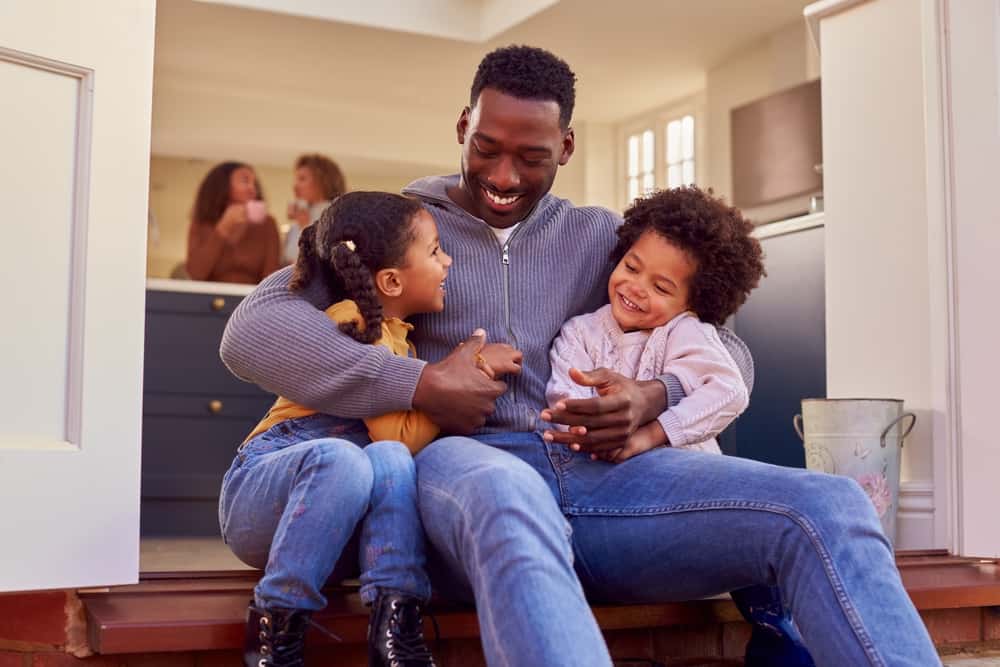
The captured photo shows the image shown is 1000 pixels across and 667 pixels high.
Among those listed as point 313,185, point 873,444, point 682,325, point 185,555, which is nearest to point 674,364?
point 682,325

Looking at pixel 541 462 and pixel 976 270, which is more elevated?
pixel 976 270

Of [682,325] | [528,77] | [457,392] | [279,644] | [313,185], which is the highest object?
[313,185]

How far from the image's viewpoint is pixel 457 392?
168 centimetres

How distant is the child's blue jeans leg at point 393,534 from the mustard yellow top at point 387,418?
12 cm

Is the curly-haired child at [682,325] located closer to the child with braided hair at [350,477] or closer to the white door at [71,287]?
the child with braided hair at [350,477]

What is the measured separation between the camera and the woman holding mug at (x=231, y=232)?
6.21m

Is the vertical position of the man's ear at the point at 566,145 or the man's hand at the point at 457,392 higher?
the man's ear at the point at 566,145

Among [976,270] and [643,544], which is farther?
[976,270]

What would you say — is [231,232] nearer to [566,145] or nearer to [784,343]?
[784,343]

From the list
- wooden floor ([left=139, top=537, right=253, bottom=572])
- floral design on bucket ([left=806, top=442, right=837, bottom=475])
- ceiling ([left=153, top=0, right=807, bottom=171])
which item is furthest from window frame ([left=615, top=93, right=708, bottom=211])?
floral design on bucket ([left=806, top=442, right=837, bottom=475])

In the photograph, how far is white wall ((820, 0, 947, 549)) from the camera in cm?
251

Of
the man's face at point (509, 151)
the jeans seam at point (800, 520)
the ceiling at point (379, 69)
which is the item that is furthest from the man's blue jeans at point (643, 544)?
the ceiling at point (379, 69)

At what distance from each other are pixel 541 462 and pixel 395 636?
0.41 metres

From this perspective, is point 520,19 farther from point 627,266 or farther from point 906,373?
point 627,266
